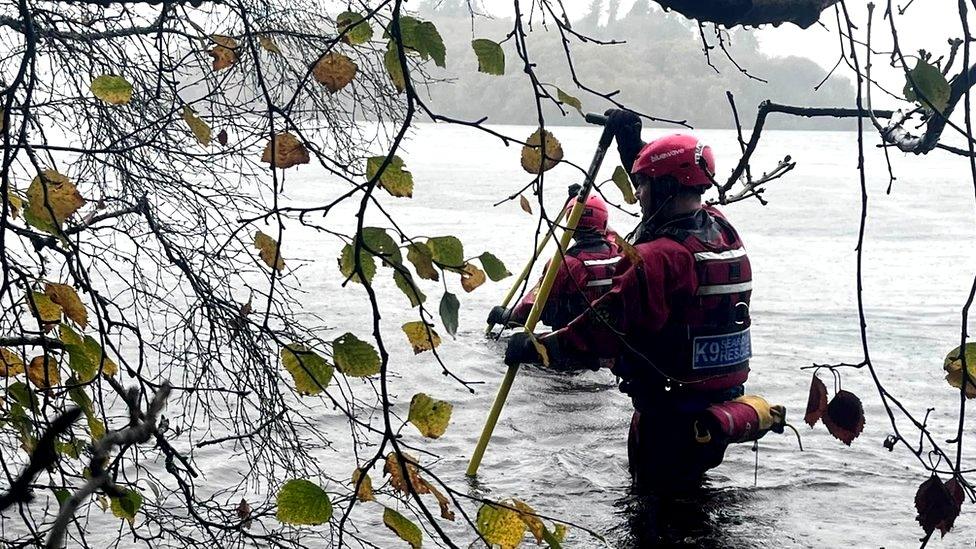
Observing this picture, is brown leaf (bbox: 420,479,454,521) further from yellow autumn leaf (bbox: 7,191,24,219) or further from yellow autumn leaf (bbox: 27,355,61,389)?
yellow autumn leaf (bbox: 7,191,24,219)

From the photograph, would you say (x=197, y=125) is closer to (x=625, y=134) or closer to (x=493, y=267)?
(x=493, y=267)

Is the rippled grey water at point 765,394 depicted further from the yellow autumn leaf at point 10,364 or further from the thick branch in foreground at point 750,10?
the thick branch in foreground at point 750,10

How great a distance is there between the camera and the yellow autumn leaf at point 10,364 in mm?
2854

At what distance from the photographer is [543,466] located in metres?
7.09

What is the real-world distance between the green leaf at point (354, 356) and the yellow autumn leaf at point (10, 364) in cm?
110

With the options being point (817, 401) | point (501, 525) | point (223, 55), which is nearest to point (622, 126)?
point (223, 55)

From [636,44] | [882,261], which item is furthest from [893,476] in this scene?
[636,44]

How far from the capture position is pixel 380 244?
1980 millimetres

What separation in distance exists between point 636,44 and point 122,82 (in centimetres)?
11386

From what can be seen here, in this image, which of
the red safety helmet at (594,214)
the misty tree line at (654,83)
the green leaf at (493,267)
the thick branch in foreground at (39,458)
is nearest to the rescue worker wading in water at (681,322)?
the red safety helmet at (594,214)

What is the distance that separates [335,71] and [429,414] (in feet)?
2.54

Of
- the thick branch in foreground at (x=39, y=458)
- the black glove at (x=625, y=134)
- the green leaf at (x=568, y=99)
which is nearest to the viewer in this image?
the thick branch in foreground at (x=39, y=458)

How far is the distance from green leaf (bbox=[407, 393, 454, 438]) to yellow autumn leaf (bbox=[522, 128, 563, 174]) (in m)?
0.47

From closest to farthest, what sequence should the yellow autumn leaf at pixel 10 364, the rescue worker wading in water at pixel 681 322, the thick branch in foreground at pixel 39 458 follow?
the thick branch in foreground at pixel 39 458, the yellow autumn leaf at pixel 10 364, the rescue worker wading in water at pixel 681 322
